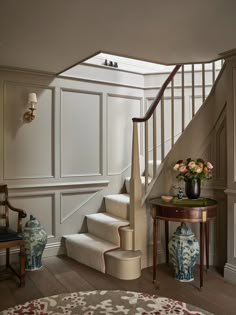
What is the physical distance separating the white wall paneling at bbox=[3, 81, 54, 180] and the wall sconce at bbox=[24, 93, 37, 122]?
0.06 m

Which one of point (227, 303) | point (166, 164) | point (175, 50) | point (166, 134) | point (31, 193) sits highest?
point (175, 50)

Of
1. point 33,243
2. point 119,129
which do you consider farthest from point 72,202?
point 119,129

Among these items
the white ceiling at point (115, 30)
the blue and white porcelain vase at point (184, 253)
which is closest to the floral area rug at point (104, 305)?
the blue and white porcelain vase at point (184, 253)

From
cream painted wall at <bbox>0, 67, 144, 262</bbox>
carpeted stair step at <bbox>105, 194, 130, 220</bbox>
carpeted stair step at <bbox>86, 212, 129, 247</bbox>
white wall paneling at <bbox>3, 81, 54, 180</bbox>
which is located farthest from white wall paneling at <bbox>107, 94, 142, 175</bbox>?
white wall paneling at <bbox>3, 81, 54, 180</bbox>

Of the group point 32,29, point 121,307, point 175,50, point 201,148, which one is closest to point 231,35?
point 175,50

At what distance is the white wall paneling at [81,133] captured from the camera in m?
4.09

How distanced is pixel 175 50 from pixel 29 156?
2048 mm

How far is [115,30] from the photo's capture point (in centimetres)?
255

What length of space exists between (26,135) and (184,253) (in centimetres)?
221

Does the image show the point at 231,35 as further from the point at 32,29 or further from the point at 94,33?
the point at 32,29

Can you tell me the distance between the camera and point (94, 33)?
2.61 m

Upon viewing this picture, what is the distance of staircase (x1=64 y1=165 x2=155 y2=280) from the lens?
3.30 meters

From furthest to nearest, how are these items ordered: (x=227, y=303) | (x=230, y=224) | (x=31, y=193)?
1. (x=31, y=193)
2. (x=230, y=224)
3. (x=227, y=303)

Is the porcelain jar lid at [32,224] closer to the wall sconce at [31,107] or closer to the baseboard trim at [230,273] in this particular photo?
the wall sconce at [31,107]
